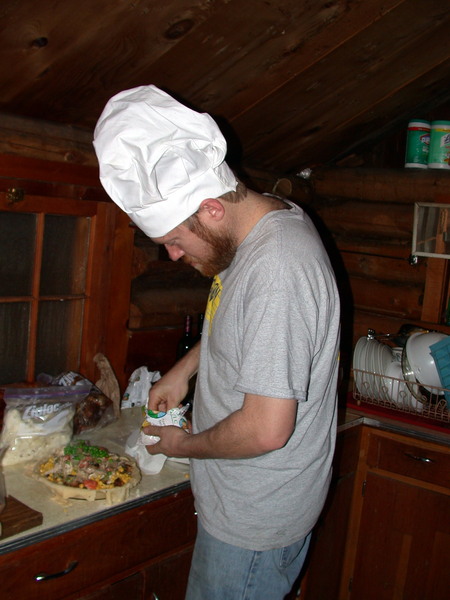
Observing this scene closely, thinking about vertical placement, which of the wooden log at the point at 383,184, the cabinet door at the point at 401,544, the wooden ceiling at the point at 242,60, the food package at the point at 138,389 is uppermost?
the wooden ceiling at the point at 242,60

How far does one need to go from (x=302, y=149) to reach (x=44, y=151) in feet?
3.58

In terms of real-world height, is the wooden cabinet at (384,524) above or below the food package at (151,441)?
below

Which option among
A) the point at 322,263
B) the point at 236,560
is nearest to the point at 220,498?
the point at 236,560

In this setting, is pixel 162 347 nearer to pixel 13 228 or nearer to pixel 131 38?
pixel 13 228

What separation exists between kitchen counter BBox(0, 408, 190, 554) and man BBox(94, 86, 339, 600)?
22 cm

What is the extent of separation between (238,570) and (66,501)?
0.41 m

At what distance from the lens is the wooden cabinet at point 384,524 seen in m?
2.00

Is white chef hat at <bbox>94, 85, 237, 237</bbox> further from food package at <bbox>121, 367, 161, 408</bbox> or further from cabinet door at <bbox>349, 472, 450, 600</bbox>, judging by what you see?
cabinet door at <bbox>349, 472, 450, 600</bbox>

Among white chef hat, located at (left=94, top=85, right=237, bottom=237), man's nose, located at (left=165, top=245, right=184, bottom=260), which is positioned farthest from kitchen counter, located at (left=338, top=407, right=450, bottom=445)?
white chef hat, located at (left=94, top=85, right=237, bottom=237)

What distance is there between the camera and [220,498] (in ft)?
3.91

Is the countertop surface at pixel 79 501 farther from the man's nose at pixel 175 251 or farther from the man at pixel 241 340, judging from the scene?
the man's nose at pixel 175 251

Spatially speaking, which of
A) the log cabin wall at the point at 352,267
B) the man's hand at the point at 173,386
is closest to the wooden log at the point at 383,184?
the log cabin wall at the point at 352,267

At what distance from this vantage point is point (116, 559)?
1.38 m

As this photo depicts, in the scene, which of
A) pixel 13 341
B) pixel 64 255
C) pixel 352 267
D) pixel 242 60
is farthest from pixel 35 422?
pixel 352 267
